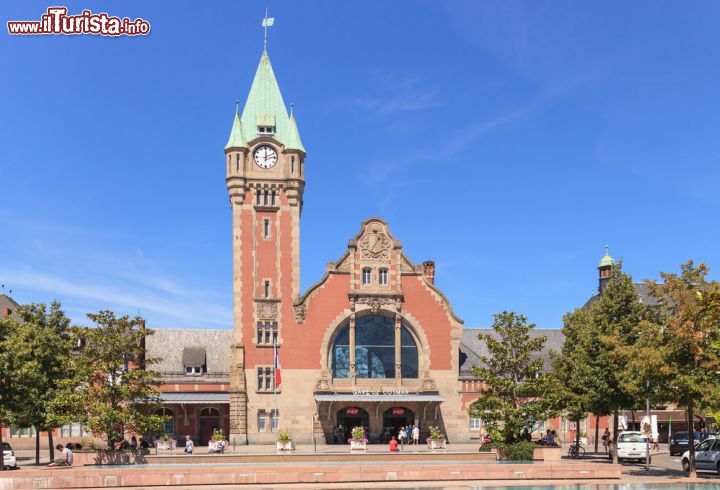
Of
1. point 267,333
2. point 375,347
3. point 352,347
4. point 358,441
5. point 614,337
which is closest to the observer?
point 614,337

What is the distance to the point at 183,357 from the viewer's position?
7981cm

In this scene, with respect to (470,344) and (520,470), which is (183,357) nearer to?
(470,344)

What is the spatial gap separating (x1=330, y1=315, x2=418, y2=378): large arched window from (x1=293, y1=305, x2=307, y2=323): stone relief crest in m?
3.53

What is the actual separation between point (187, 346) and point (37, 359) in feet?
90.5

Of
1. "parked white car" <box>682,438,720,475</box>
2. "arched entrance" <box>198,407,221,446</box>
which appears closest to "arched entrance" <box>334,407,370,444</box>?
"arched entrance" <box>198,407,221,446</box>

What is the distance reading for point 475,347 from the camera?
284ft

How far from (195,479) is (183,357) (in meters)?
39.7

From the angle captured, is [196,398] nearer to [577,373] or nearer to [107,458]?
[107,458]

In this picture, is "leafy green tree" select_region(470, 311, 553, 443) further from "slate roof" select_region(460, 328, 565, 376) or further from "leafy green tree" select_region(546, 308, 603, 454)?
"slate roof" select_region(460, 328, 565, 376)

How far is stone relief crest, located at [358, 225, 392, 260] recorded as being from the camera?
256 ft

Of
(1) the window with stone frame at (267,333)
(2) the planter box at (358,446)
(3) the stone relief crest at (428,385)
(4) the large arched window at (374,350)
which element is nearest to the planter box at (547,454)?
(2) the planter box at (358,446)

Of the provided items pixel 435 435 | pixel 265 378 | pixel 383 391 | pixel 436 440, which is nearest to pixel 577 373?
pixel 435 435

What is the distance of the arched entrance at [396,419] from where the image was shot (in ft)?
250

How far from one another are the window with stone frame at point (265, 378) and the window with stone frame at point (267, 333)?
82.0 inches
